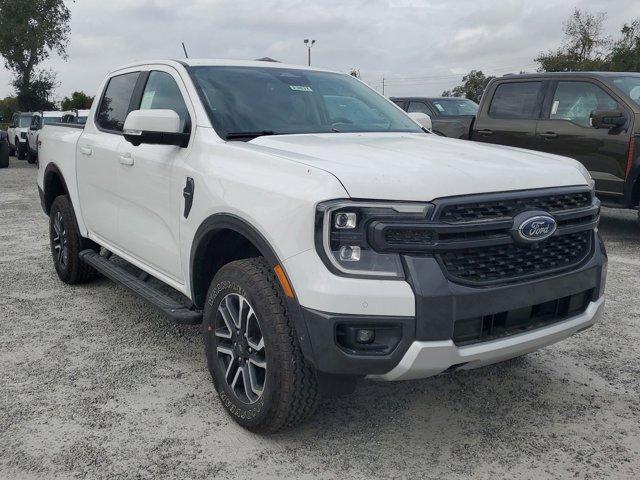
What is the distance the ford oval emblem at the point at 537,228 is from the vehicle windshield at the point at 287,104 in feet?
4.82

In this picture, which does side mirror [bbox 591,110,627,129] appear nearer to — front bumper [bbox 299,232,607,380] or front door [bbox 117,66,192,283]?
front door [bbox 117,66,192,283]

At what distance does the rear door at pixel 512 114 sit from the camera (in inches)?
329

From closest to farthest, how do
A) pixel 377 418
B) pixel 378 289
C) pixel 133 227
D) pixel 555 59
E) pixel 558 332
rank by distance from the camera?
pixel 378 289 < pixel 558 332 < pixel 377 418 < pixel 133 227 < pixel 555 59

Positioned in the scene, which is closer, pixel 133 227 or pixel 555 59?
pixel 133 227

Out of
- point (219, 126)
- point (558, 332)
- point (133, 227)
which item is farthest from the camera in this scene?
point (133, 227)

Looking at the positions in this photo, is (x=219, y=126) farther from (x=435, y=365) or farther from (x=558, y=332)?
(x=558, y=332)

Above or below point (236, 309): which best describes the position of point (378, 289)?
above

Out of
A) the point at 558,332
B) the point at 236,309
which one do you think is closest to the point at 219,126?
the point at 236,309

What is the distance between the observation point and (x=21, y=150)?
22.5 meters

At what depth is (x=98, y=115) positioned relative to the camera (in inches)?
199

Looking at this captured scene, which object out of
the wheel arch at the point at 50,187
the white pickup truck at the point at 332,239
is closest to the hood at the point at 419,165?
the white pickup truck at the point at 332,239

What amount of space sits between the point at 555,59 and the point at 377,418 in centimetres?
5539

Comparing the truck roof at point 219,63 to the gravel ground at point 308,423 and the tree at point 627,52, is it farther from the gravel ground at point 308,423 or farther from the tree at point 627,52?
the tree at point 627,52

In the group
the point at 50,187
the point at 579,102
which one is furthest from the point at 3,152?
the point at 579,102
